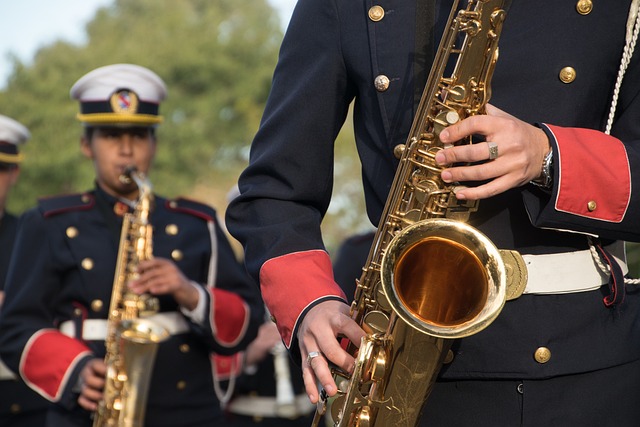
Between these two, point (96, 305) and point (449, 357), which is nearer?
point (449, 357)

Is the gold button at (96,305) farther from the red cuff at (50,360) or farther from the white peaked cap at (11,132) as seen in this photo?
the white peaked cap at (11,132)

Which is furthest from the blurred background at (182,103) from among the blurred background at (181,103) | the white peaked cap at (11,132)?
the white peaked cap at (11,132)

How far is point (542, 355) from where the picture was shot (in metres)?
2.60

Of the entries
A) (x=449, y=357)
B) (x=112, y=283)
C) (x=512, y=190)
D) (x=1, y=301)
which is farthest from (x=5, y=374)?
(x=512, y=190)

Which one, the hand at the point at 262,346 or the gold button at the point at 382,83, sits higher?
the gold button at the point at 382,83

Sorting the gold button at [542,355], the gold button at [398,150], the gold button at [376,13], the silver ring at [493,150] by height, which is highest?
the gold button at [376,13]

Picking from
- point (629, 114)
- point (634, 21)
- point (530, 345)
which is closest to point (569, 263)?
point (530, 345)

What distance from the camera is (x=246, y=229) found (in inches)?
117

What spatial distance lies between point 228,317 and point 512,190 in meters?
3.87

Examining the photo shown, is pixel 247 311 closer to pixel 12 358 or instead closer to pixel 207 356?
pixel 207 356

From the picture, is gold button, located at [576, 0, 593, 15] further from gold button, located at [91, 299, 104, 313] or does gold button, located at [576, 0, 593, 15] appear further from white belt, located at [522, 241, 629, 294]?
gold button, located at [91, 299, 104, 313]

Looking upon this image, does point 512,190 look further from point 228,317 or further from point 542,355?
point 228,317

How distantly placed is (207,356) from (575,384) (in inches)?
159

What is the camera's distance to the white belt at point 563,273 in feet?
8.63
